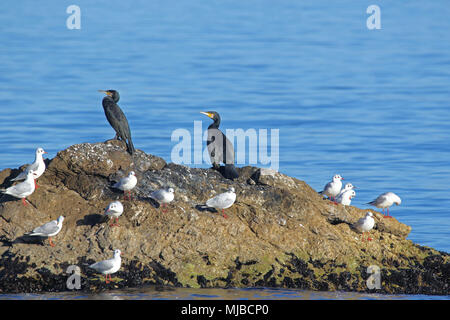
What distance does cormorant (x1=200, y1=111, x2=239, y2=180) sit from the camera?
1555cm

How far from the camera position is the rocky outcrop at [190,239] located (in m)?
13.4

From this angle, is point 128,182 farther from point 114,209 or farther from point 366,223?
point 366,223

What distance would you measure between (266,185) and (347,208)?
1.49m

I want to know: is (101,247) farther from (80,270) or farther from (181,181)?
(181,181)

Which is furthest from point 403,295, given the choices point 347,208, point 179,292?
point 179,292

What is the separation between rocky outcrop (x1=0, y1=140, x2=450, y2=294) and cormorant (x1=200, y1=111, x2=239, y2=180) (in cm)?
36

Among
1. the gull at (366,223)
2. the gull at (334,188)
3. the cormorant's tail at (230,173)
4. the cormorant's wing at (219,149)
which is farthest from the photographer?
the cormorant's wing at (219,149)

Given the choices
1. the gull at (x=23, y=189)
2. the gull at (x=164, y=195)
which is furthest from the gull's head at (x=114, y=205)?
the gull at (x=23, y=189)

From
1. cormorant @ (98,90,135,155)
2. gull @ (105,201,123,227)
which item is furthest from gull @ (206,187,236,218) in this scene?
cormorant @ (98,90,135,155)

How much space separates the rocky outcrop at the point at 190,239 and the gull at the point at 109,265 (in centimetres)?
30

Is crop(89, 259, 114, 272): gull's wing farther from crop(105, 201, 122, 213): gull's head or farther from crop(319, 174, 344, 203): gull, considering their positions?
crop(319, 174, 344, 203): gull

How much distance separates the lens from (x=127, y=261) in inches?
528

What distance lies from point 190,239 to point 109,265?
1532 millimetres

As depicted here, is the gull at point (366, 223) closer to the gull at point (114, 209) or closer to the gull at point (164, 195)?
the gull at point (164, 195)
